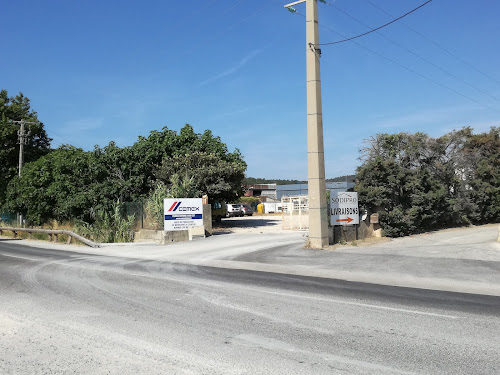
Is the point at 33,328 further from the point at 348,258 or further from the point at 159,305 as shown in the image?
the point at 348,258

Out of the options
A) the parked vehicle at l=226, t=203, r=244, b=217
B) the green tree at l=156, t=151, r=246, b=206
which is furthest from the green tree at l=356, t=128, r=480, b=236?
the parked vehicle at l=226, t=203, r=244, b=217

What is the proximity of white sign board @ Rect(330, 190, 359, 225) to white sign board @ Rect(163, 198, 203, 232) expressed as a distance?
26.2 ft

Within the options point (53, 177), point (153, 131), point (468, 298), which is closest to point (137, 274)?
point (468, 298)

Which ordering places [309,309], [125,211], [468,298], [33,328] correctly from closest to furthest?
1. [33,328]
2. [309,309]
3. [468,298]
4. [125,211]

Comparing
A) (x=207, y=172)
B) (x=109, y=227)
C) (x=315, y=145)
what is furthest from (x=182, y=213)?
(x=315, y=145)

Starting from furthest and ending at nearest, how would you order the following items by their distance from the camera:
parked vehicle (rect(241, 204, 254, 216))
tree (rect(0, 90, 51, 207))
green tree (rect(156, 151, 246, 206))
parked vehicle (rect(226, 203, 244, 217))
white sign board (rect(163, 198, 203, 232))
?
parked vehicle (rect(241, 204, 254, 216)), parked vehicle (rect(226, 203, 244, 217)), tree (rect(0, 90, 51, 207)), green tree (rect(156, 151, 246, 206)), white sign board (rect(163, 198, 203, 232))

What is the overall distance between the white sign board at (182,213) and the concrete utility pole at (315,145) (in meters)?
8.07

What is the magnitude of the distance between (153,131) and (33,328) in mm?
29426

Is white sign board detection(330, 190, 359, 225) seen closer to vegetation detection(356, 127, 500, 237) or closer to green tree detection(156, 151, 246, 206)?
vegetation detection(356, 127, 500, 237)

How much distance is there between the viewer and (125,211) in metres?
25.3

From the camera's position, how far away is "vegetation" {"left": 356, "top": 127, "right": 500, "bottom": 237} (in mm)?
19750

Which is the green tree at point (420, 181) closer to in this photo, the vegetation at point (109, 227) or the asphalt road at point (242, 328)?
the asphalt road at point (242, 328)

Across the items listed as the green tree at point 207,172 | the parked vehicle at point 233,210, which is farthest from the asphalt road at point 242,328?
the parked vehicle at point 233,210

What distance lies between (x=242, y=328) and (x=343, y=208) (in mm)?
12946
